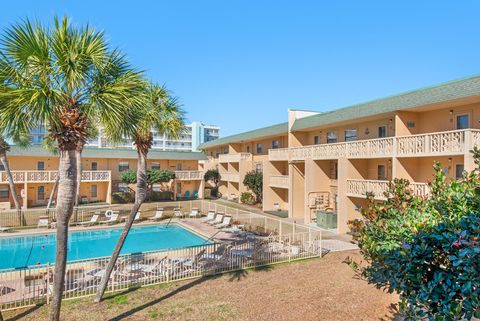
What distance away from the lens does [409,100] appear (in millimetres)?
17516

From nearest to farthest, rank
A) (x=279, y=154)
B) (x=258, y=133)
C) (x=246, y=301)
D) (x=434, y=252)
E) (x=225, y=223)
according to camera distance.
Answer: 1. (x=434, y=252)
2. (x=246, y=301)
3. (x=225, y=223)
4. (x=279, y=154)
5. (x=258, y=133)

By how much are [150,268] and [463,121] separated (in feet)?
58.5

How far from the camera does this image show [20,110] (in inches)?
258

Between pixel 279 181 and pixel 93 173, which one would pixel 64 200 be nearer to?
pixel 279 181

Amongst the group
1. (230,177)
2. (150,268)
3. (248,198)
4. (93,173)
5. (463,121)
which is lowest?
(150,268)

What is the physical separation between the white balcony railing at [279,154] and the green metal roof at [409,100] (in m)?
3.92

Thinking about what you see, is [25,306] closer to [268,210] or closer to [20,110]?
[20,110]

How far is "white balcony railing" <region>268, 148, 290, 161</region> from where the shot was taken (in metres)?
27.9

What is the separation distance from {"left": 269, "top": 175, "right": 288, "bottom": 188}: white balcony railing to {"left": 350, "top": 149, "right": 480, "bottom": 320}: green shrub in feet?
76.4

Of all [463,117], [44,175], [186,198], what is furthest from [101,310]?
[186,198]

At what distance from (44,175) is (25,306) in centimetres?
2679

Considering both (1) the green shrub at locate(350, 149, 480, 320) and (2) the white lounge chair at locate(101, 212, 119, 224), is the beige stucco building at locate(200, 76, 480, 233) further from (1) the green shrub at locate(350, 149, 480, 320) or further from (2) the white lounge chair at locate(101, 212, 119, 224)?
(2) the white lounge chair at locate(101, 212, 119, 224)

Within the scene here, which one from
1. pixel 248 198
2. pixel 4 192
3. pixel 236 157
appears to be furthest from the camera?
pixel 236 157

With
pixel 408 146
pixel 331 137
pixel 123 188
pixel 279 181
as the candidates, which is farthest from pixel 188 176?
pixel 408 146
